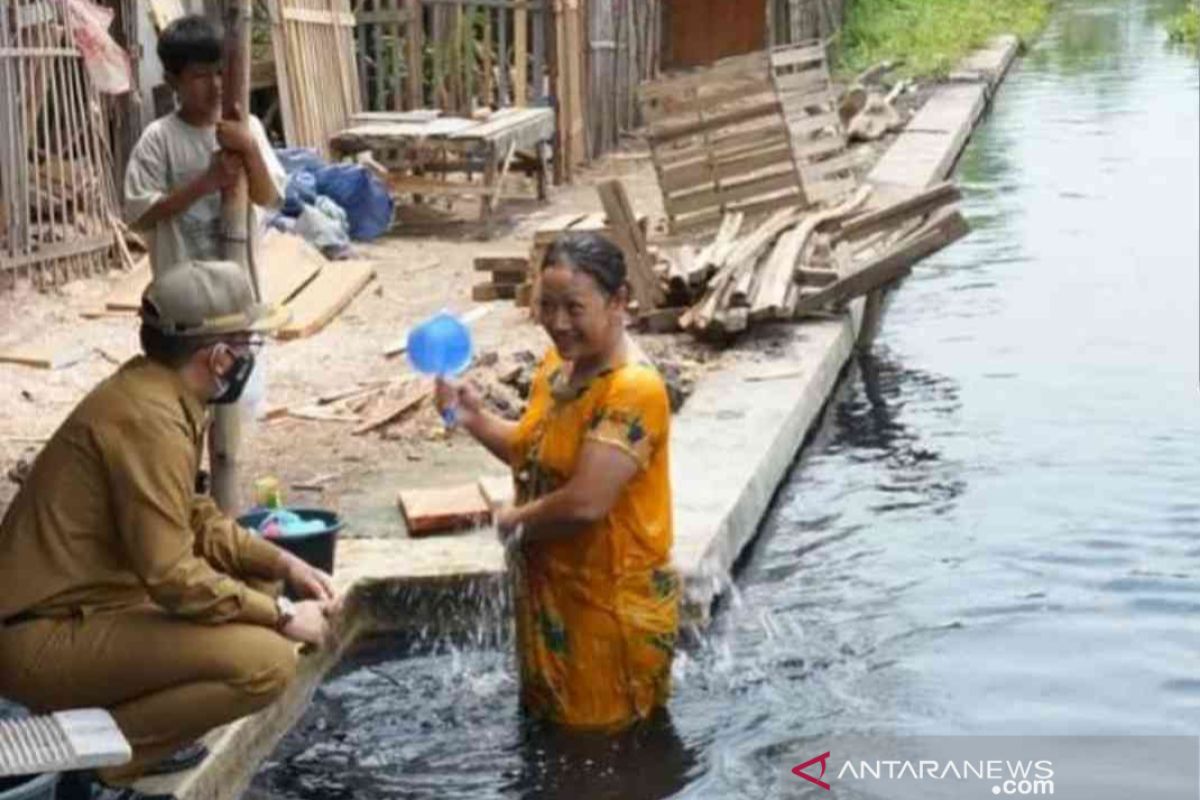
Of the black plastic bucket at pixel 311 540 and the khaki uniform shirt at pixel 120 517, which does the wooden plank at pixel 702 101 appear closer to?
the black plastic bucket at pixel 311 540

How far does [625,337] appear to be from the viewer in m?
6.29

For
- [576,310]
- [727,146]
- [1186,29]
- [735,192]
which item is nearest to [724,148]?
[727,146]

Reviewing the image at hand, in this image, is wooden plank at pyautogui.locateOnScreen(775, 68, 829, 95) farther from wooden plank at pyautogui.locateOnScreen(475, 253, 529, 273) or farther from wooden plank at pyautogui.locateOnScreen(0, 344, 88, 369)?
wooden plank at pyautogui.locateOnScreen(0, 344, 88, 369)

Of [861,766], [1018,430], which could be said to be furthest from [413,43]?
[861,766]

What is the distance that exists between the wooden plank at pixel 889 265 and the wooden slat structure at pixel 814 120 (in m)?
3.79

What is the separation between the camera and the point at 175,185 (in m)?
7.76

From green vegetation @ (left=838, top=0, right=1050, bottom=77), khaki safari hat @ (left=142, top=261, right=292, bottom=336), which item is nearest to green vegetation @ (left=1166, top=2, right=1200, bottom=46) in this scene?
green vegetation @ (left=838, top=0, right=1050, bottom=77)

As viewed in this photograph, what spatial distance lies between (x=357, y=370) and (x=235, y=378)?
611 cm

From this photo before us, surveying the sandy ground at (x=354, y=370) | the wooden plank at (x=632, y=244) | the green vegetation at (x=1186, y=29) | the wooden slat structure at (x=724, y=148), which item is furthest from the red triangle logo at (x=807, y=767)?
the green vegetation at (x=1186, y=29)

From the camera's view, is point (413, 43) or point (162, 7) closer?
point (162, 7)

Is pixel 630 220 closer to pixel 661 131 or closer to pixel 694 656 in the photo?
pixel 661 131

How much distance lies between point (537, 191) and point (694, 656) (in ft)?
36.6

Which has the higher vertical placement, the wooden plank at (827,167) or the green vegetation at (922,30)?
the wooden plank at (827,167)

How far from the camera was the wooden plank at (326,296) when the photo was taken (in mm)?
12641
